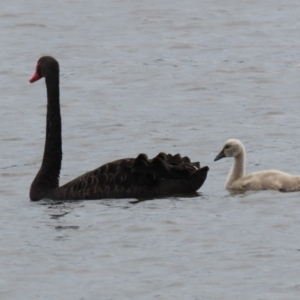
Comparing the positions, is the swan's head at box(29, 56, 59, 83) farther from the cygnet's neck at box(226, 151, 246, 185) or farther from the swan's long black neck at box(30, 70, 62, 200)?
the cygnet's neck at box(226, 151, 246, 185)

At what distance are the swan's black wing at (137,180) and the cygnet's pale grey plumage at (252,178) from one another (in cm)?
45

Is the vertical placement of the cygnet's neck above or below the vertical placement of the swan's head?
below

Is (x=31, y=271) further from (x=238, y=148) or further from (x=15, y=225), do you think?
(x=238, y=148)

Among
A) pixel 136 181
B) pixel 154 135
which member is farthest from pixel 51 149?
pixel 154 135

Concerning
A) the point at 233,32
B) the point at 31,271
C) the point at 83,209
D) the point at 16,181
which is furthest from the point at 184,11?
the point at 31,271

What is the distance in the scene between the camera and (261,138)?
12.9m

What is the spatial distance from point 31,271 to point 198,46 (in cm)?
1149

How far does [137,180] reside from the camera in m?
9.98

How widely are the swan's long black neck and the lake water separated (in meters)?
0.26

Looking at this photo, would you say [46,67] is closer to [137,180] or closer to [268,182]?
[137,180]

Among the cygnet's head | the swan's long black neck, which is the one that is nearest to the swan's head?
the swan's long black neck

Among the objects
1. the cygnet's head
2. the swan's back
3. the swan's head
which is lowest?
the swan's back

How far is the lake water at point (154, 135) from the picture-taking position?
7902 millimetres

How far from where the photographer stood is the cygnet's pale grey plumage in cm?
1008
